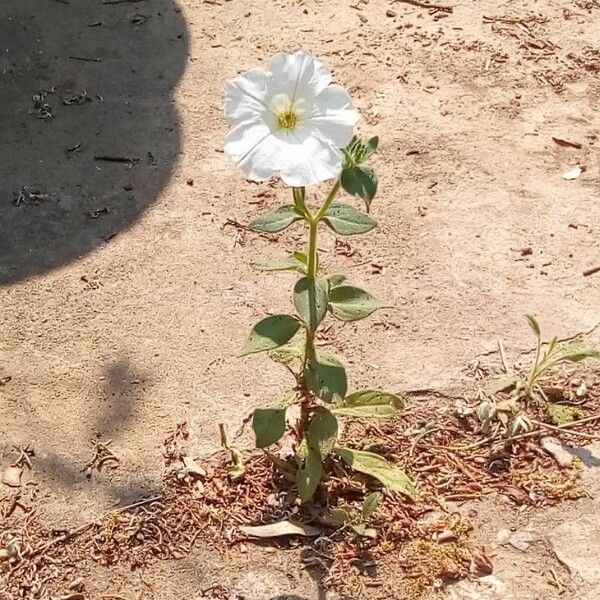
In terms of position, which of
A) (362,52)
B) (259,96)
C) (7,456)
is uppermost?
(259,96)

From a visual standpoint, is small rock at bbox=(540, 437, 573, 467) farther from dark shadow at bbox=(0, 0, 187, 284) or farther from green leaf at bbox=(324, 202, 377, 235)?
dark shadow at bbox=(0, 0, 187, 284)

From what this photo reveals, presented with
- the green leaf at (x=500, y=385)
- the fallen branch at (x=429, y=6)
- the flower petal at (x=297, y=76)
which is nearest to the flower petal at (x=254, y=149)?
the flower petal at (x=297, y=76)

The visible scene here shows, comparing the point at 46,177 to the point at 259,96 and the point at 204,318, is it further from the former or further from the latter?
the point at 259,96

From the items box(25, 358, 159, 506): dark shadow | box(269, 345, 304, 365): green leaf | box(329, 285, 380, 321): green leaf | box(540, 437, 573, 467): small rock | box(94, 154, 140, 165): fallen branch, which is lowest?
box(25, 358, 159, 506): dark shadow

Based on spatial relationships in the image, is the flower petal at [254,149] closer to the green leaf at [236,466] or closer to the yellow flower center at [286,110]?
the yellow flower center at [286,110]

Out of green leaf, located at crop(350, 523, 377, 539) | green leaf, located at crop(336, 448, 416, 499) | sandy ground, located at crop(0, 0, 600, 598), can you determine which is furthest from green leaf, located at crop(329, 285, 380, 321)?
sandy ground, located at crop(0, 0, 600, 598)

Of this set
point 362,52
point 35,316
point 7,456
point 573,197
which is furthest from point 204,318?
point 362,52

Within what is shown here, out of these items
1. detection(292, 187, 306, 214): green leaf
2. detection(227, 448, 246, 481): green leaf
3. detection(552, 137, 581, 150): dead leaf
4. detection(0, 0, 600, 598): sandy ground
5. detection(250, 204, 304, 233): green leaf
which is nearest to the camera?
detection(292, 187, 306, 214): green leaf
